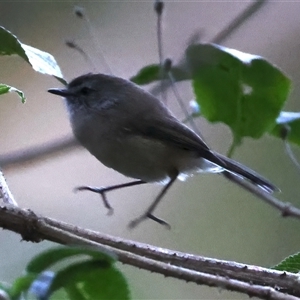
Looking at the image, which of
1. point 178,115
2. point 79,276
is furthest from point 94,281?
point 178,115

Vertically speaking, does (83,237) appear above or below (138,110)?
above

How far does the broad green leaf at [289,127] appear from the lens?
0.99 metres

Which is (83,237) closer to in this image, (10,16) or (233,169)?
(233,169)

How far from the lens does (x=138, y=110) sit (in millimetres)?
1107

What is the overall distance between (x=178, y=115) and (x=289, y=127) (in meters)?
0.91

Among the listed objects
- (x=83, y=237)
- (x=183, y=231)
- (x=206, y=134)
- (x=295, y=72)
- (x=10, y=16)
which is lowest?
(x=183, y=231)

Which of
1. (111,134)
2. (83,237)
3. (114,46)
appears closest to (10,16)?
(114,46)

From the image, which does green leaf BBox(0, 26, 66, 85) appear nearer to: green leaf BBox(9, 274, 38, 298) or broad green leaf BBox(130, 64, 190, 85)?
broad green leaf BBox(130, 64, 190, 85)

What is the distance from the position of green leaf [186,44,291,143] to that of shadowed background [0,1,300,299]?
28.2 inches

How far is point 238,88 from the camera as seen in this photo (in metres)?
1.00

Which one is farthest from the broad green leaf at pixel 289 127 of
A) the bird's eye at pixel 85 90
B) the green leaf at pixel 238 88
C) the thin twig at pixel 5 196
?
the thin twig at pixel 5 196

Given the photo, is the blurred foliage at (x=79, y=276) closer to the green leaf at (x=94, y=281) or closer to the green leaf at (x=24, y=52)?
the green leaf at (x=94, y=281)

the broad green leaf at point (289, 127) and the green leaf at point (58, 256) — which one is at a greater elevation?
the green leaf at point (58, 256)

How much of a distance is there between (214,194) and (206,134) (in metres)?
0.22
